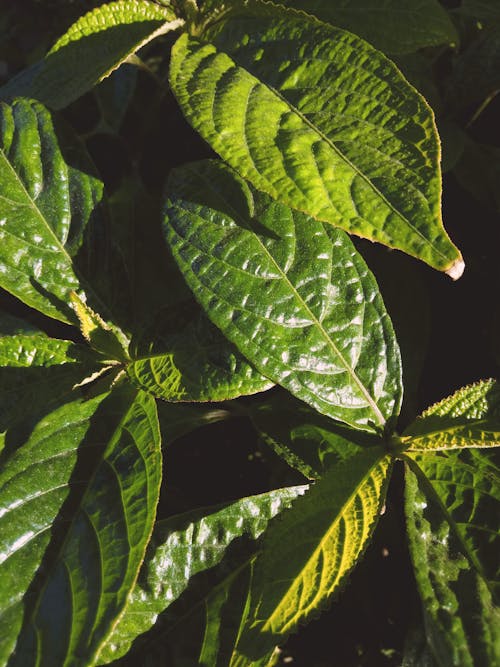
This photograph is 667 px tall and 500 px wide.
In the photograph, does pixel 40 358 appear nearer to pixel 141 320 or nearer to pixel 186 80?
pixel 141 320

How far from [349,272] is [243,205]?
0.57ft

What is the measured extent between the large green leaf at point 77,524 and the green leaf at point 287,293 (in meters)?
0.19

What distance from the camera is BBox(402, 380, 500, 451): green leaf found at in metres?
0.91

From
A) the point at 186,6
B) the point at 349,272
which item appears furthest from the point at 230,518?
the point at 186,6

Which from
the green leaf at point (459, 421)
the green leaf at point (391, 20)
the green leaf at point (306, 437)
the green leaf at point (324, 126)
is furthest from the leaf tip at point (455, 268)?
→ the green leaf at point (391, 20)

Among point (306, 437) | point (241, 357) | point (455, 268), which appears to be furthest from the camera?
point (306, 437)

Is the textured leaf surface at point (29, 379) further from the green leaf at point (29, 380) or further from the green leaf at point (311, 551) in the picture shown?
the green leaf at point (311, 551)

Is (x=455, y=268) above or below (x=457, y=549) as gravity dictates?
above

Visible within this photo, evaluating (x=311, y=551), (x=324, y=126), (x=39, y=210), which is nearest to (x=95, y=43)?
(x=39, y=210)

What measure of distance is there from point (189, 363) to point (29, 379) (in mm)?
240

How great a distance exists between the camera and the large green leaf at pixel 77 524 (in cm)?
80

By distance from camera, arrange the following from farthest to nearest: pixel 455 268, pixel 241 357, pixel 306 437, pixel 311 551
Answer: pixel 306 437, pixel 241 357, pixel 311 551, pixel 455 268

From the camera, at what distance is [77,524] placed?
2.90 feet

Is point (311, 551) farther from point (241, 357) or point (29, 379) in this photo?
point (29, 379)
